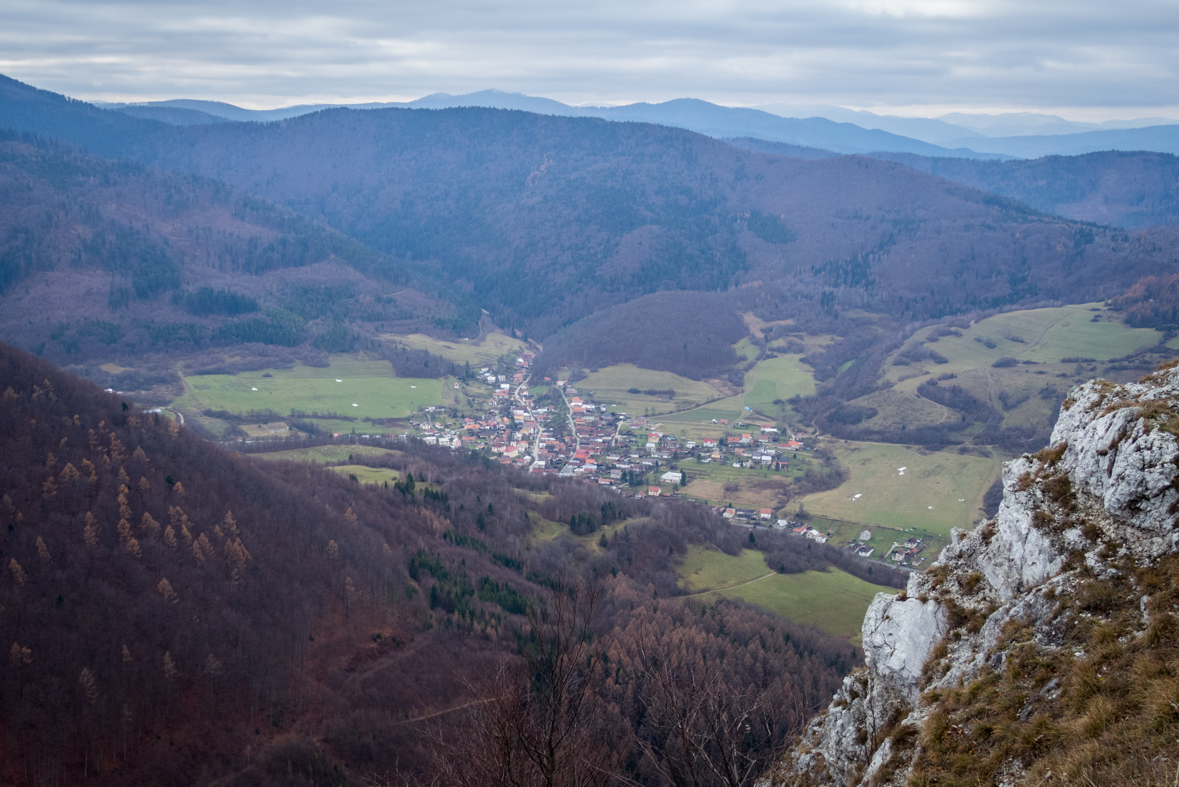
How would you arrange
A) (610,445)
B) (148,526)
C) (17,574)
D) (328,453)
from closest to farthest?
(17,574) < (148,526) < (328,453) < (610,445)

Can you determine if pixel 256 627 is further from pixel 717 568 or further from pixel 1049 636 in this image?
pixel 1049 636

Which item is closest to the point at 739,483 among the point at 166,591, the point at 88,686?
the point at 166,591

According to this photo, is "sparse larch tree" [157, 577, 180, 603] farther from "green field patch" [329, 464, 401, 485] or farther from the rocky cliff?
the rocky cliff

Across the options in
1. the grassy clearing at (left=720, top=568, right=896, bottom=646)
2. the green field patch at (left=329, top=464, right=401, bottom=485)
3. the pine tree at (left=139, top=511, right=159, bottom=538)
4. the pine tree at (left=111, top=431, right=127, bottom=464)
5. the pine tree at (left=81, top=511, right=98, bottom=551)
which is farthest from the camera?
the green field patch at (left=329, top=464, right=401, bottom=485)

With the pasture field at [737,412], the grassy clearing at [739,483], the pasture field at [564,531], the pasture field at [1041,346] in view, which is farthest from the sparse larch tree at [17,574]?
the pasture field at [1041,346]

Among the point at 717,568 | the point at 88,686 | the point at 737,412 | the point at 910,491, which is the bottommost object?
the point at 717,568

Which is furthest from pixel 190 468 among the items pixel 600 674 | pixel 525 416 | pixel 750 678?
pixel 525 416

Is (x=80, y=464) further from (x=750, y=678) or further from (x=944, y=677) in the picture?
(x=944, y=677)

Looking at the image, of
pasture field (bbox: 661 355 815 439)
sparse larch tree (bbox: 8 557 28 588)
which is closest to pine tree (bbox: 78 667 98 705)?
sparse larch tree (bbox: 8 557 28 588)
